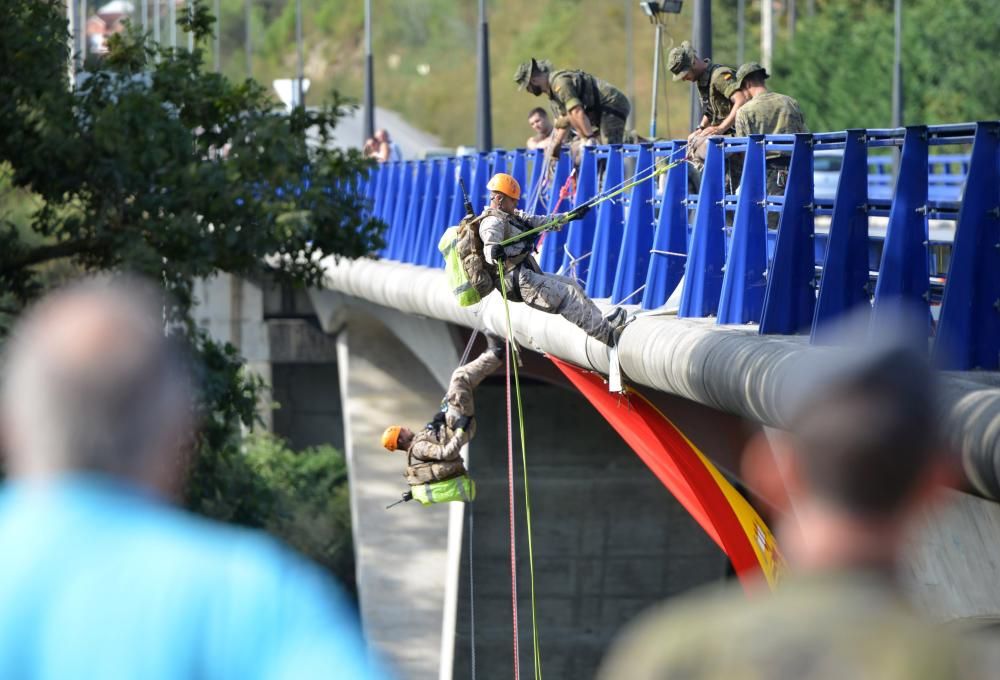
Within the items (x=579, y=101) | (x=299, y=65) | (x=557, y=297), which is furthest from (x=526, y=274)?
(x=299, y=65)

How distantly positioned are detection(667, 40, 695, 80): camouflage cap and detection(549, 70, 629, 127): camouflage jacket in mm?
1974

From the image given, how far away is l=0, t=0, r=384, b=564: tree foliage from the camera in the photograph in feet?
48.2

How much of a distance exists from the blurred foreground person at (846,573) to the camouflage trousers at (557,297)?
839cm

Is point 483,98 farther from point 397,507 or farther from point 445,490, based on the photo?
point 445,490

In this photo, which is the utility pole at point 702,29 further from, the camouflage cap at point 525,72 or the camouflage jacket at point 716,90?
the camouflage jacket at point 716,90

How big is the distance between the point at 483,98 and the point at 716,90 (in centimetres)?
1505

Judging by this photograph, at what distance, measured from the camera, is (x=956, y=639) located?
89.7 inches

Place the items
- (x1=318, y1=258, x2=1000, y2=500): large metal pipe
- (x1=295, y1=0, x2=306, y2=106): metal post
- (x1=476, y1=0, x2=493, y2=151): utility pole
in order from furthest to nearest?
(x1=295, y1=0, x2=306, y2=106): metal post → (x1=476, y1=0, x2=493, y2=151): utility pole → (x1=318, y1=258, x2=1000, y2=500): large metal pipe

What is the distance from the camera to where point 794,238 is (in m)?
9.11

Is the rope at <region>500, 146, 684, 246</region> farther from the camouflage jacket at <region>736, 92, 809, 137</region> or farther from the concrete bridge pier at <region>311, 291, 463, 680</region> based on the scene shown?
the concrete bridge pier at <region>311, 291, 463, 680</region>

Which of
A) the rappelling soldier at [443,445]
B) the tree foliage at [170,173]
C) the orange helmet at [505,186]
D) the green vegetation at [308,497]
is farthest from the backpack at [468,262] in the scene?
the green vegetation at [308,497]

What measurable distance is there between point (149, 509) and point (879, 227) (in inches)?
1086

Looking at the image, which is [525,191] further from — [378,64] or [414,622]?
[378,64]

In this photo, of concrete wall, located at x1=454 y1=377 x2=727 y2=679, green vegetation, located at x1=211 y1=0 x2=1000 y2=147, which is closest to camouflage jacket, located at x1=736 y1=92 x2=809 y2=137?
green vegetation, located at x1=211 y1=0 x2=1000 y2=147
